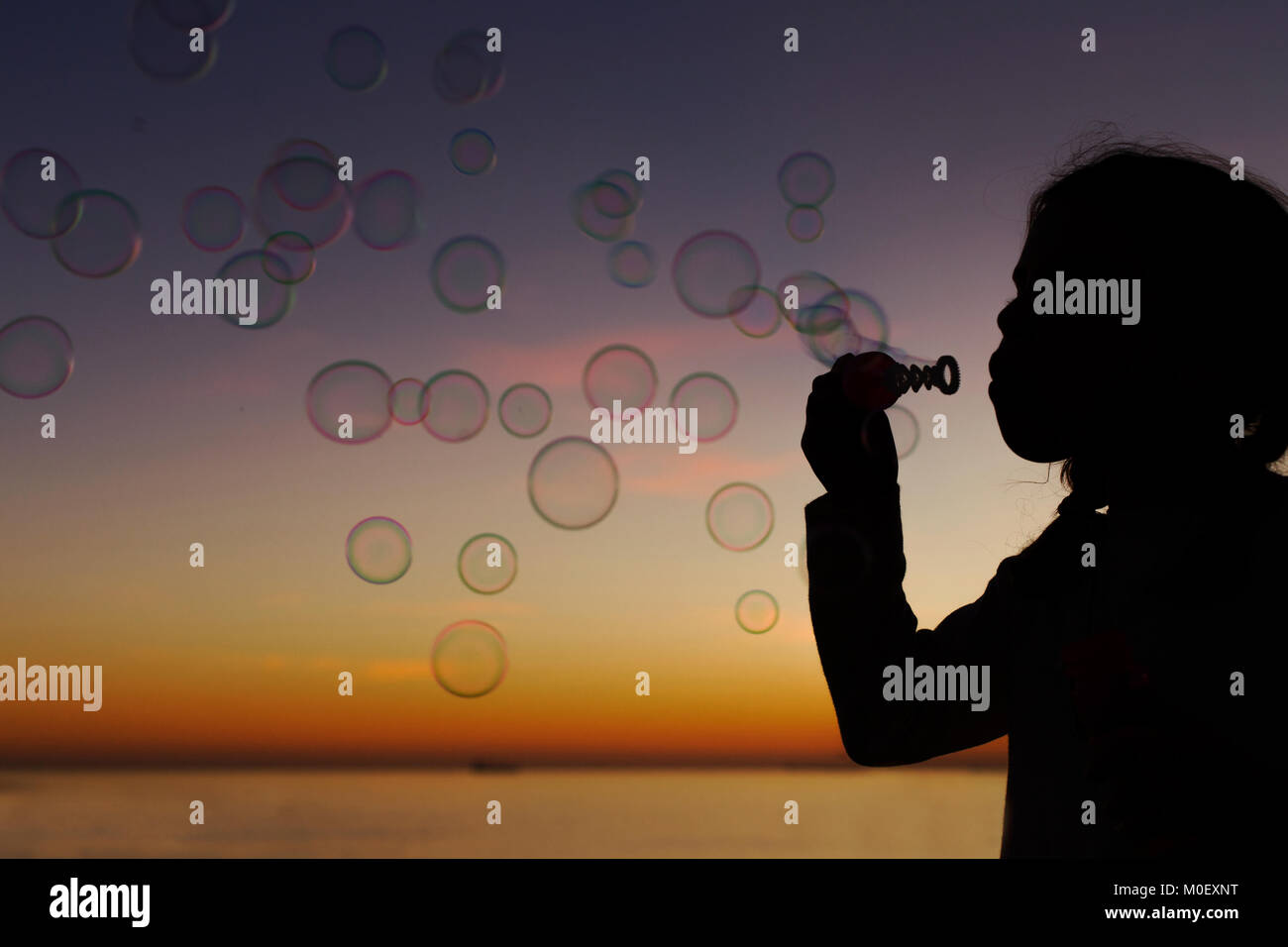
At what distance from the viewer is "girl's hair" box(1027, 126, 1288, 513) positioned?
1.79 meters

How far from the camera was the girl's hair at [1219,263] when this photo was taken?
1.79 meters

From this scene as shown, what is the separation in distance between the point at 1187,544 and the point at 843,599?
600mm

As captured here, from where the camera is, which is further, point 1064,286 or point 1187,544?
point 1064,286

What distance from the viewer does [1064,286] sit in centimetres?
180

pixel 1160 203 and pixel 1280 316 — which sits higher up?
pixel 1160 203

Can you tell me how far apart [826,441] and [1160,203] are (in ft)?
2.61

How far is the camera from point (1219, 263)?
6.03ft

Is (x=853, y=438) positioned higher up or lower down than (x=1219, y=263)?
lower down
